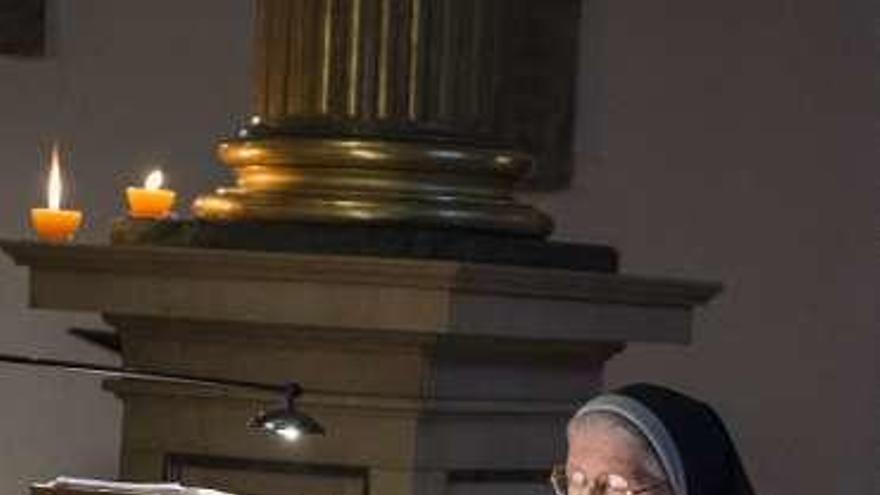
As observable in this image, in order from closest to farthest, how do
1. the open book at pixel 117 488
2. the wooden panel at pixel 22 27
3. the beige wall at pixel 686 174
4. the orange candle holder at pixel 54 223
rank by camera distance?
1. the open book at pixel 117 488
2. the orange candle holder at pixel 54 223
3. the wooden panel at pixel 22 27
4. the beige wall at pixel 686 174

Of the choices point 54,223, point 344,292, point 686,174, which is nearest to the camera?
point 344,292

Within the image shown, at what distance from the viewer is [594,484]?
294 cm

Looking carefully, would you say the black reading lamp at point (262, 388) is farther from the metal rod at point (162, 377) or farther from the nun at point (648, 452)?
the nun at point (648, 452)

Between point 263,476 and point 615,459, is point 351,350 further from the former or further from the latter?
point 615,459

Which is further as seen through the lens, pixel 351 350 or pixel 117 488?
pixel 351 350

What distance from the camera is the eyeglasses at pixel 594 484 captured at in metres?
2.92

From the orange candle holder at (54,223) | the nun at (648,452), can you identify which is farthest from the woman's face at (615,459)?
the orange candle holder at (54,223)

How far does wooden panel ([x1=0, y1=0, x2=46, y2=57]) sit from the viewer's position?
6.07 metres

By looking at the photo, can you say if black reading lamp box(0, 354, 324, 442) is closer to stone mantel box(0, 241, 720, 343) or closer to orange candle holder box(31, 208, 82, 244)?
stone mantel box(0, 241, 720, 343)

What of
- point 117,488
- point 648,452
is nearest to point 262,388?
point 117,488

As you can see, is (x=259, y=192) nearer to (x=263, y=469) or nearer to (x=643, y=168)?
(x=263, y=469)

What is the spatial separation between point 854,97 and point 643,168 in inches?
24.0

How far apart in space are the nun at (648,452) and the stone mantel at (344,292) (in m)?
0.14

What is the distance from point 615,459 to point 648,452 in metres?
0.04
